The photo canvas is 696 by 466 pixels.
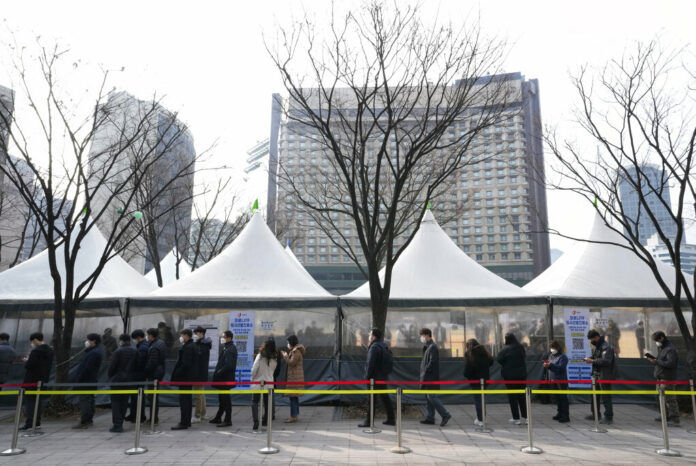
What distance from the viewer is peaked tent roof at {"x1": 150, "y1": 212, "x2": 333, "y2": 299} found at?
10883 mm

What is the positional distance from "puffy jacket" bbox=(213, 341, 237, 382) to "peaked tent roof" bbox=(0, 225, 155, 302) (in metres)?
3.94

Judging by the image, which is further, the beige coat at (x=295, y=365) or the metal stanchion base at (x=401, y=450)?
the beige coat at (x=295, y=365)

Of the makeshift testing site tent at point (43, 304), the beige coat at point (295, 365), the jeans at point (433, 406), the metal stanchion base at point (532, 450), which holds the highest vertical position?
the makeshift testing site tent at point (43, 304)

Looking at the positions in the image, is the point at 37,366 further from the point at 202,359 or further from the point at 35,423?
the point at 202,359

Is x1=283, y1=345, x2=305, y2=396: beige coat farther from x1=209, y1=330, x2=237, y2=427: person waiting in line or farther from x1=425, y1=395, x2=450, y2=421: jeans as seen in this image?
x1=425, y1=395, x2=450, y2=421: jeans

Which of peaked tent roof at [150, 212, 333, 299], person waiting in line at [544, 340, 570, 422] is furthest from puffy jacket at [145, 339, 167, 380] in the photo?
person waiting in line at [544, 340, 570, 422]

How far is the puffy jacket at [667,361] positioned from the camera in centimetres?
852

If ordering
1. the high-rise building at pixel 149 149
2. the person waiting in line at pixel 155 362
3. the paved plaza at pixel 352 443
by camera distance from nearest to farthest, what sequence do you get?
the paved plaza at pixel 352 443 → the person waiting in line at pixel 155 362 → the high-rise building at pixel 149 149

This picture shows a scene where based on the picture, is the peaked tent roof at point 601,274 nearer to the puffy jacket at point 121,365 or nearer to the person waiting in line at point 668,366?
the person waiting in line at point 668,366

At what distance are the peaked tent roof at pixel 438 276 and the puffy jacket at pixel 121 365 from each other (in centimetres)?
486

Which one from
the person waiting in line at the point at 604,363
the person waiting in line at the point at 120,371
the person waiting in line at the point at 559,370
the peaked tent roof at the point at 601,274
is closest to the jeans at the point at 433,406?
the person waiting in line at the point at 559,370

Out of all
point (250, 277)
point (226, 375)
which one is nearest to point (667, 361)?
point (226, 375)

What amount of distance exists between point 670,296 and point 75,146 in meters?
12.8

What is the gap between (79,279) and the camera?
39.8 ft
